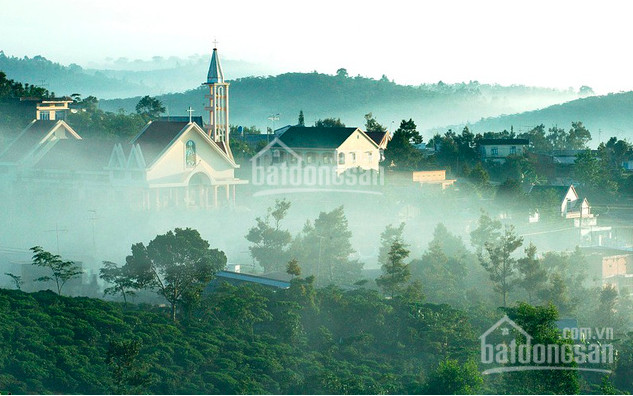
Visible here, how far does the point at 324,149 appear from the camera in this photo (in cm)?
5344

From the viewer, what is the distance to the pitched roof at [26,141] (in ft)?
155

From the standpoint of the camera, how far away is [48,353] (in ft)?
70.3

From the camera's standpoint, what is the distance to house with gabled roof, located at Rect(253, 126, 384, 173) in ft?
176

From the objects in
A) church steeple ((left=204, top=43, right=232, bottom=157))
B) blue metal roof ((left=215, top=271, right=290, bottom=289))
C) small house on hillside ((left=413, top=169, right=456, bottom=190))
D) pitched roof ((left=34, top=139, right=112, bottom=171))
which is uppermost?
church steeple ((left=204, top=43, right=232, bottom=157))

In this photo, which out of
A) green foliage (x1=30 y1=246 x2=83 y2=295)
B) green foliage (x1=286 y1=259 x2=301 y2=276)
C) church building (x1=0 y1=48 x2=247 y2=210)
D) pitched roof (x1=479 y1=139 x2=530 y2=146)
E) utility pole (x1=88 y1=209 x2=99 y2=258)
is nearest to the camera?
green foliage (x1=30 y1=246 x2=83 y2=295)

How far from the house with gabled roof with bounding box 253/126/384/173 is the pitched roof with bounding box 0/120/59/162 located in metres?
13.2

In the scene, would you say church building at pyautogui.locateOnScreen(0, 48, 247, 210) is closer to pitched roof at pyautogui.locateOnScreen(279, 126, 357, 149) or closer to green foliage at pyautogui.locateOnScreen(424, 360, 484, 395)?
pitched roof at pyautogui.locateOnScreen(279, 126, 357, 149)

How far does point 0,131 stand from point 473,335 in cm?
3234

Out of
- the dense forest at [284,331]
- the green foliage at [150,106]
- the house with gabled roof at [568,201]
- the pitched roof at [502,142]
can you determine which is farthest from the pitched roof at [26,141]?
the pitched roof at [502,142]

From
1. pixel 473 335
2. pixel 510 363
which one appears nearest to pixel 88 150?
pixel 473 335

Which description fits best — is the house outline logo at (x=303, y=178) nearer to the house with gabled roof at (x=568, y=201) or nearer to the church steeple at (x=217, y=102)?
the church steeple at (x=217, y=102)

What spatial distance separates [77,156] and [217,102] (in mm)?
7859

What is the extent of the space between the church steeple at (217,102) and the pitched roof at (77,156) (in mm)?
5772

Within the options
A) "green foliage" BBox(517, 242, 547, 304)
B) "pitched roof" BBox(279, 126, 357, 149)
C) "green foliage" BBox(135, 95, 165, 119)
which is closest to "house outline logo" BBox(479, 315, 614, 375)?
"green foliage" BBox(517, 242, 547, 304)
